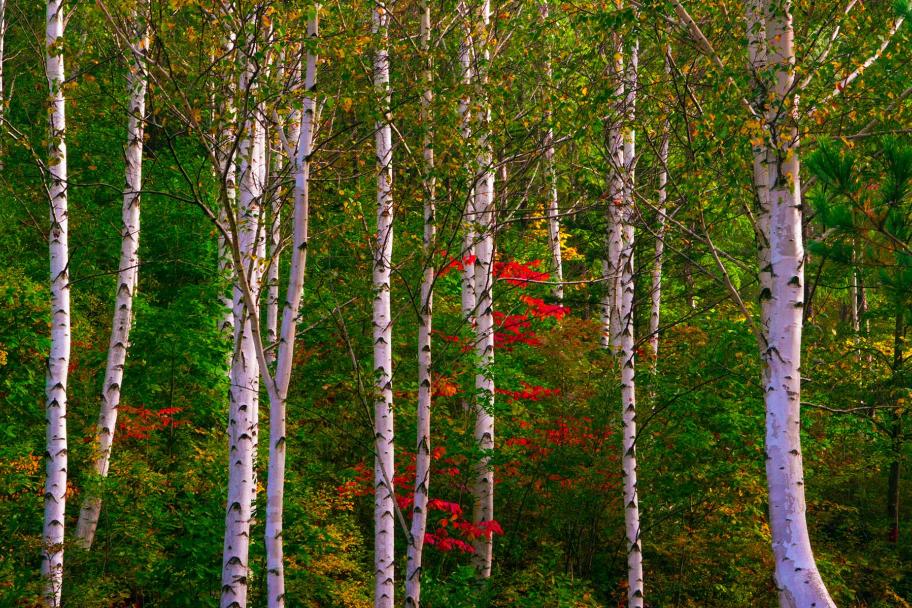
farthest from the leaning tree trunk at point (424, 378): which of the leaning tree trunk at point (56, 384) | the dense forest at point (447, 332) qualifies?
the leaning tree trunk at point (56, 384)

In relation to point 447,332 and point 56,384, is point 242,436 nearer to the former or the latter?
point 56,384

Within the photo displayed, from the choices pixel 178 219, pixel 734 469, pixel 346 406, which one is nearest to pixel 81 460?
pixel 346 406

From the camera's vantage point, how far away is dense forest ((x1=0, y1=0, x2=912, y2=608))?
5992 mm

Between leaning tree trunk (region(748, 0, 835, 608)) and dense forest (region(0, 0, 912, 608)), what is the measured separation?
0.02 meters

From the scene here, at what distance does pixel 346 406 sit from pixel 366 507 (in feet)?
4.91

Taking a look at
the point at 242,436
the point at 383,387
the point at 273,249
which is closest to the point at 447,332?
the point at 383,387

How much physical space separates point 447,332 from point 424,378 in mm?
3973

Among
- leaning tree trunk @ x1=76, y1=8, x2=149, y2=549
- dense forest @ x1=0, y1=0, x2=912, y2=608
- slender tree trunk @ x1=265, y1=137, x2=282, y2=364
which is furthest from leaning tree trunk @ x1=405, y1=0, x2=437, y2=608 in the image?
leaning tree trunk @ x1=76, y1=8, x2=149, y2=549

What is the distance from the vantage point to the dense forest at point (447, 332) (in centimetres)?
599

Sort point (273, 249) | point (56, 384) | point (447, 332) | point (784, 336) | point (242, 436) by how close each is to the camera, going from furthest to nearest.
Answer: point (447, 332) → point (56, 384) → point (273, 249) → point (242, 436) → point (784, 336)

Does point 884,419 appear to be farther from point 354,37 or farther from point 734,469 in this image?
point 354,37

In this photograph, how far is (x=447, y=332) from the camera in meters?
11.3

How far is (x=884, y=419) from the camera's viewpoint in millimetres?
10938

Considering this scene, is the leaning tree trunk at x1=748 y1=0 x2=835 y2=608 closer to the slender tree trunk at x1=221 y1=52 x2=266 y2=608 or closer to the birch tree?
the birch tree
